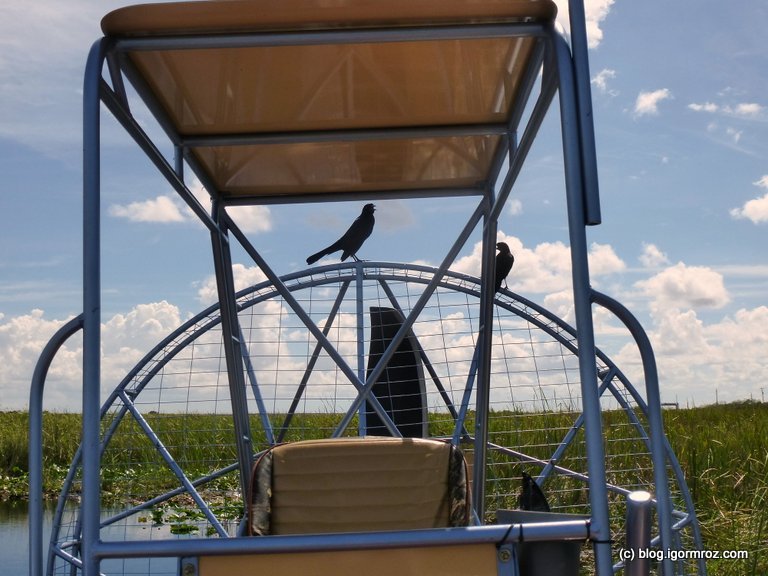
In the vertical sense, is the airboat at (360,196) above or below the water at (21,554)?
above

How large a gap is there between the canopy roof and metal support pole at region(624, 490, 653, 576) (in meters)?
1.19

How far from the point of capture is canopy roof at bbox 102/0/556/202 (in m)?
2.36

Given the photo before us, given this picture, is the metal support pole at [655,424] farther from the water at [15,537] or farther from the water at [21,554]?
the water at [15,537]

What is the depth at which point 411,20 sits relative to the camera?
2371 mm

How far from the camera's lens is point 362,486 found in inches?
125

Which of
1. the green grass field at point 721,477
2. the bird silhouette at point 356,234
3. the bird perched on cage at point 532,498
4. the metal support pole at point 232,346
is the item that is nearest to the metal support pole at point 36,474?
the metal support pole at point 232,346

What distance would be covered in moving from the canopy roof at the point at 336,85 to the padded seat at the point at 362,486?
1.21 meters

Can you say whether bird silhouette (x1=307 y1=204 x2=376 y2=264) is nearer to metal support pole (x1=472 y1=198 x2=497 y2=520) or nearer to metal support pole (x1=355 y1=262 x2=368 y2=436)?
metal support pole (x1=355 y1=262 x2=368 y2=436)

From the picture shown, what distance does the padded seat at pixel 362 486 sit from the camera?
10.4 ft

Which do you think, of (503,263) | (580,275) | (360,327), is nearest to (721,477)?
(503,263)

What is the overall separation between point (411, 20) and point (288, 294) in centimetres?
219

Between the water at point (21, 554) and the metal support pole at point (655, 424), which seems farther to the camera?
the water at point (21, 554)

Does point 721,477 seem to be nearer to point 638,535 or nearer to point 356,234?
point 356,234

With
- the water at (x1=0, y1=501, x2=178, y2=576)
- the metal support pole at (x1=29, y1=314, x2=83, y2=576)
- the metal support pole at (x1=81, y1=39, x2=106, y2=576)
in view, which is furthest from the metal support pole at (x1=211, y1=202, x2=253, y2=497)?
the metal support pole at (x1=81, y1=39, x2=106, y2=576)
